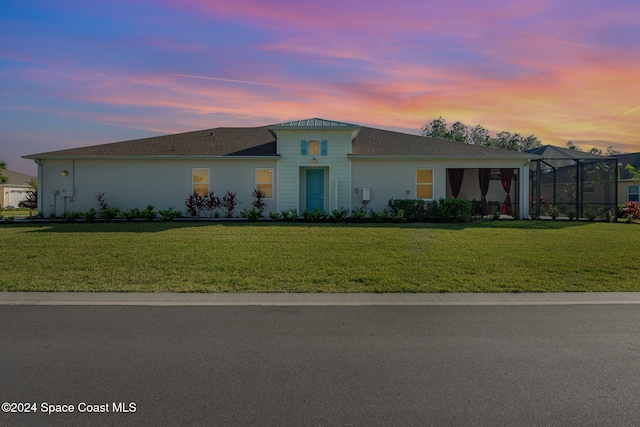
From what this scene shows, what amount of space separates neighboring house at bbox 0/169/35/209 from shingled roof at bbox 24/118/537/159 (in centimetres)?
2586

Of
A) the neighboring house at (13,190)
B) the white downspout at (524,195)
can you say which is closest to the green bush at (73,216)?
the white downspout at (524,195)

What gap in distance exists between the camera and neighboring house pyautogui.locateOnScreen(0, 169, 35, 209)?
4072cm

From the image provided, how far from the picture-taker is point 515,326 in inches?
232

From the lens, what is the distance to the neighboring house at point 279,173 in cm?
1877

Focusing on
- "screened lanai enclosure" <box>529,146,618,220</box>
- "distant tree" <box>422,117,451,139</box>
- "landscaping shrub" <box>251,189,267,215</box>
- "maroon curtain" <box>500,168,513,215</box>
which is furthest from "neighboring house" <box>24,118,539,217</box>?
"distant tree" <box>422,117,451,139</box>

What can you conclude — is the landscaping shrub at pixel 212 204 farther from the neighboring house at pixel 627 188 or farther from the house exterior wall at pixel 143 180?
the neighboring house at pixel 627 188

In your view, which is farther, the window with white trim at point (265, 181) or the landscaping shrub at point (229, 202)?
the window with white trim at point (265, 181)

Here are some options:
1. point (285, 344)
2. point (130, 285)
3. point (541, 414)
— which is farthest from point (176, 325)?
point (541, 414)

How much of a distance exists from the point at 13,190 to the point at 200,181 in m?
33.6

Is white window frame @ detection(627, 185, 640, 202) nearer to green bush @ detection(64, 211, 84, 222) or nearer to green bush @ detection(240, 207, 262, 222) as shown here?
green bush @ detection(240, 207, 262, 222)

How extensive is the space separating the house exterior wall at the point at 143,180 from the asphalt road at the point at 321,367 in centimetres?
1263

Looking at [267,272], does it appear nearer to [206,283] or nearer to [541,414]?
[206,283]

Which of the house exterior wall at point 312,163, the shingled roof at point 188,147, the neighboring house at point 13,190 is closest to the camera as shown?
the house exterior wall at point 312,163

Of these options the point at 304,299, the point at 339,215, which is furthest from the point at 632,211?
the point at 304,299
